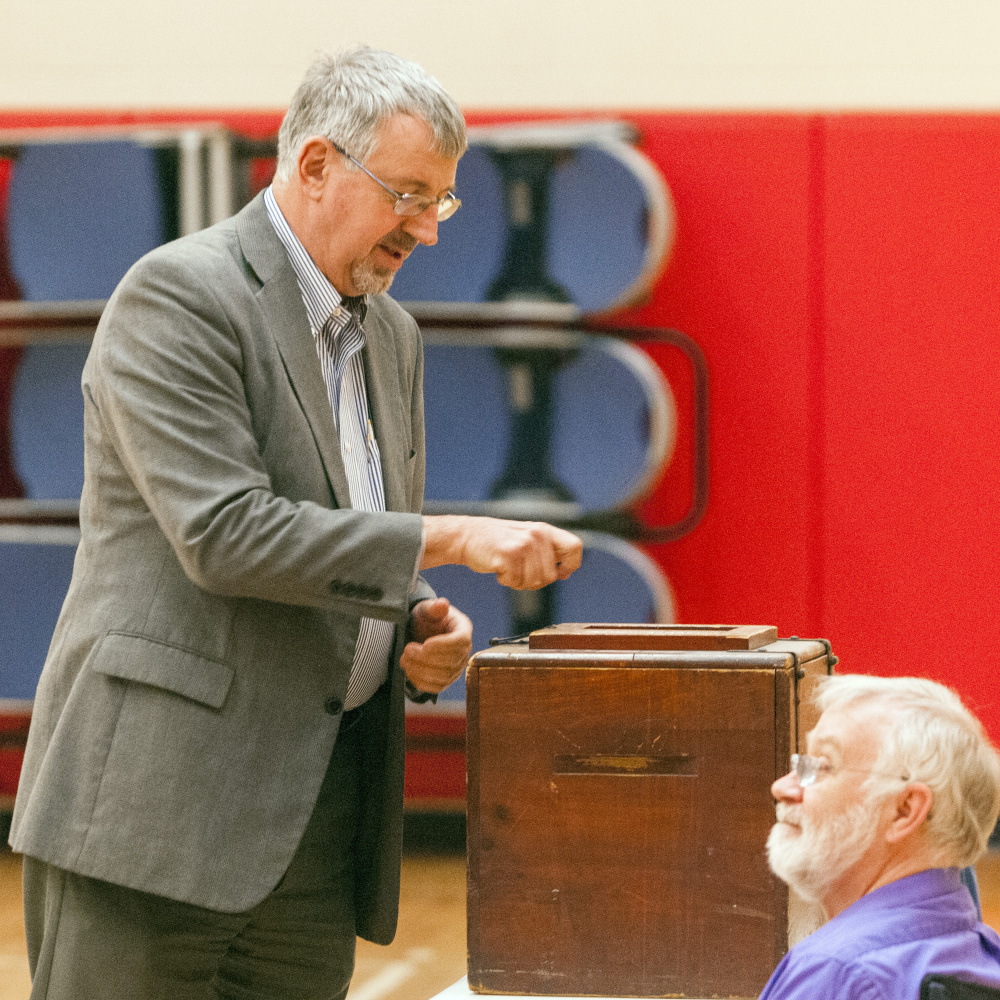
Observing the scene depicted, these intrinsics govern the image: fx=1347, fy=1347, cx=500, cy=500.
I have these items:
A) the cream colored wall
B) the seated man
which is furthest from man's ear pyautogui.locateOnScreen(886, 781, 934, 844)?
the cream colored wall

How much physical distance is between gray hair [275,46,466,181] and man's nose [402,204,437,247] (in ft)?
0.23

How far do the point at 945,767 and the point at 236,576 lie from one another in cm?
70

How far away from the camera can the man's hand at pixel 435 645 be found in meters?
1.61

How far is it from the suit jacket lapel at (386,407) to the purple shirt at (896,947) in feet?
2.42

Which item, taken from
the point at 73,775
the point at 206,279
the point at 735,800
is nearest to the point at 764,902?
the point at 735,800

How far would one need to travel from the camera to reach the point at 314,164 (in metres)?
1.55

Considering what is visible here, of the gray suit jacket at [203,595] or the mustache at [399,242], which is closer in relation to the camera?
the gray suit jacket at [203,595]

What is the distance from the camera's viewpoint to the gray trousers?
143cm

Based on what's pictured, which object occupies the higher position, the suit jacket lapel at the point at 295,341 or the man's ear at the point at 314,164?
the man's ear at the point at 314,164

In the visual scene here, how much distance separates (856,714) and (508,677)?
15.5 inches

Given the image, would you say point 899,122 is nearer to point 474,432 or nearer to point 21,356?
point 474,432

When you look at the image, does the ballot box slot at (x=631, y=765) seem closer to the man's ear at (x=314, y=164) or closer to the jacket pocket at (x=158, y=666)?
the jacket pocket at (x=158, y=666)

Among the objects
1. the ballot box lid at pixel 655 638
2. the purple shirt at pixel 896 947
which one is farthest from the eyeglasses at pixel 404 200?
the purple shirt at pixel 896 947

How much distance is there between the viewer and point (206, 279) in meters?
1.44
